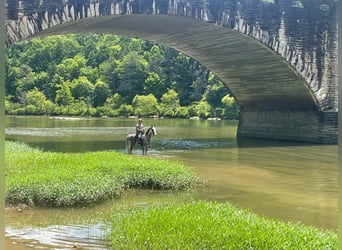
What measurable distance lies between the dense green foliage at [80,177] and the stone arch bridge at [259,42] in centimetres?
832

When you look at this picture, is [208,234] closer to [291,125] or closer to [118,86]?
[291,125]

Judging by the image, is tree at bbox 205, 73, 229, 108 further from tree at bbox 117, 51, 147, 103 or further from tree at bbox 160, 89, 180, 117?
tree at bbox 117, 51, 147, 103

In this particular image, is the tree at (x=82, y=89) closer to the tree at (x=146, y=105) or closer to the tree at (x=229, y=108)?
the tree at (x=146, y=105)

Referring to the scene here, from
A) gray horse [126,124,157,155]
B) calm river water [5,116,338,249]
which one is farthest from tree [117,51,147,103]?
gray horse [126,124,157,155]

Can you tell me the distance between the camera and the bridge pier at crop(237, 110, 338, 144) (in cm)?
2639

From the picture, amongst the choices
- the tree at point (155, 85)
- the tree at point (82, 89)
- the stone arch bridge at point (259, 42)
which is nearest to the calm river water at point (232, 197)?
the stone arch bridge at point (259, 42)

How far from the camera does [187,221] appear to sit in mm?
6332

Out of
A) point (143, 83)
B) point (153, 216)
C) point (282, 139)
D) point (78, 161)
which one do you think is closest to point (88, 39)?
point (143, 83)

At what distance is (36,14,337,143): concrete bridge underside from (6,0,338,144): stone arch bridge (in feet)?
0.18

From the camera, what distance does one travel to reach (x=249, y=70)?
92.2ft

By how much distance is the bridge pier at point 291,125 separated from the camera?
26391 millimetres

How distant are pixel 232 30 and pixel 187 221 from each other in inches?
716

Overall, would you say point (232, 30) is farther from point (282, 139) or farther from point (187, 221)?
point (187, 221)

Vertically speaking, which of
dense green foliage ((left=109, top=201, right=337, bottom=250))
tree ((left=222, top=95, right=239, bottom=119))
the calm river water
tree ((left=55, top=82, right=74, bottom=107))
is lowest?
the calm river water
